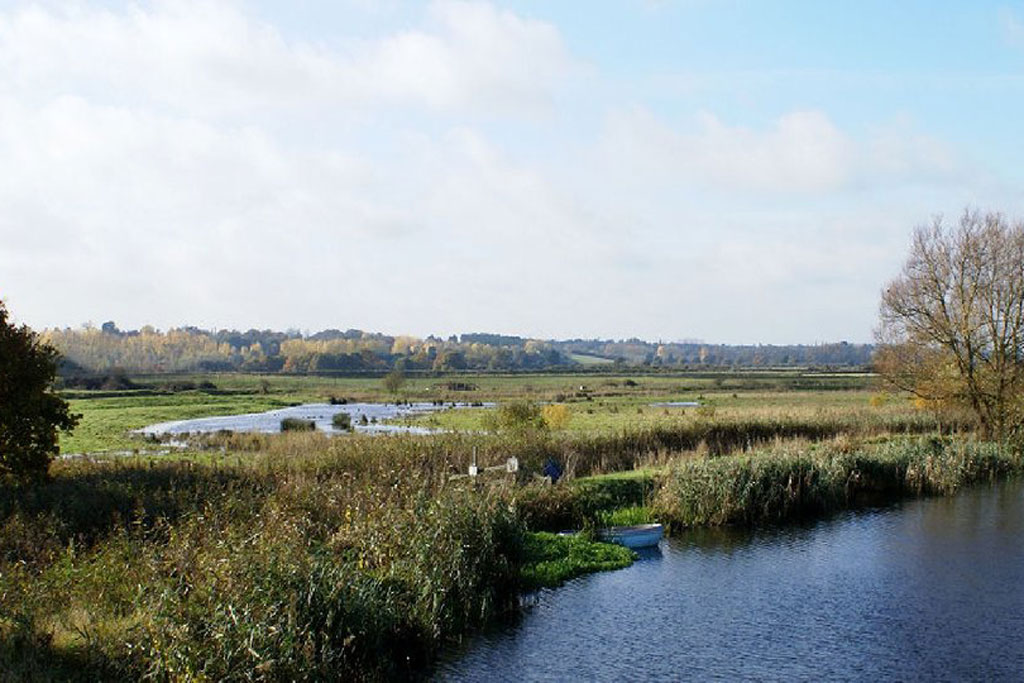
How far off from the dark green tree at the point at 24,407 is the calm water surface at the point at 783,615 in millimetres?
14816

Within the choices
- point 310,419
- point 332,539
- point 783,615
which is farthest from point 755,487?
point 310,419

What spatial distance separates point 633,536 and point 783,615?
23.6 feet

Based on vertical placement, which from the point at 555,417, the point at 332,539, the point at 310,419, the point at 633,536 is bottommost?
the point at 633,536

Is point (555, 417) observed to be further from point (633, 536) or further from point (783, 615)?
point (783, 615)

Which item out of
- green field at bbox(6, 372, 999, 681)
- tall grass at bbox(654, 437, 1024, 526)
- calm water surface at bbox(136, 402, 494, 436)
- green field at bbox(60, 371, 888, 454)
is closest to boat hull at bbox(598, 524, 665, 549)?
green field at bbox(6, 372, 999, 681)

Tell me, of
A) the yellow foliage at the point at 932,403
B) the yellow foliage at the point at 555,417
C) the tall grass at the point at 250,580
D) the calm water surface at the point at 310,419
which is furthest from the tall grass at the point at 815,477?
the calm water surface at the point at 310,419

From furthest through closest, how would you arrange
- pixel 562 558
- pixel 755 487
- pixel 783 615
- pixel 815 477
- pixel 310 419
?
1. pixel 310 419
2. pixel 815 477
3. pixel 755 487
4. pixel 562 558
5. pixel 783 615

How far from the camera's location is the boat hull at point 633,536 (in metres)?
27.5

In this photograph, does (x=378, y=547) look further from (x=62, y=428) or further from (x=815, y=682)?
(x=62, y=428)

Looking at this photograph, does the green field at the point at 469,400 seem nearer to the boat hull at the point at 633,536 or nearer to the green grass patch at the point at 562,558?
the boat hull at the point at 633,536

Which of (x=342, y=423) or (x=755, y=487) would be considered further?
(x=342, y=423)

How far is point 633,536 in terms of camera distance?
27.6 m

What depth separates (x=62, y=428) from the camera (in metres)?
27.2

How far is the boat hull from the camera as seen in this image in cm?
2750
